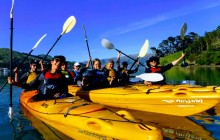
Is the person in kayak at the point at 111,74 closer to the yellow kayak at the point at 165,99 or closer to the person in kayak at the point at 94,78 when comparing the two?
the person in kayak at the point at 94,78

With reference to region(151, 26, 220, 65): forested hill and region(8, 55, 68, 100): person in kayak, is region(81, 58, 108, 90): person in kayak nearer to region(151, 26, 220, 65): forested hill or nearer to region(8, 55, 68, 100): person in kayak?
region(8, 55, 68, 100): person in kayak

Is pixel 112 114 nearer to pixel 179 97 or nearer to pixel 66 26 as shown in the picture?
pixel 179 97

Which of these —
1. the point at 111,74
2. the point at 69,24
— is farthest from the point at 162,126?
the point at 69,24

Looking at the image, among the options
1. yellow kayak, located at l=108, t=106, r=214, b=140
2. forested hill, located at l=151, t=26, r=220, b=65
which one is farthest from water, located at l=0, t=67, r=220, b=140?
forested hill, located at l=151, t=26, r=220, b=65

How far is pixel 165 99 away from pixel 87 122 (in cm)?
408

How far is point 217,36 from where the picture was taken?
297 feet

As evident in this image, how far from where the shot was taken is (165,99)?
968 centimetres

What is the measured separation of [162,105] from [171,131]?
7.56 ft

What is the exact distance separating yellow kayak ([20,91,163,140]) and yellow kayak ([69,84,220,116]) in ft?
9.62

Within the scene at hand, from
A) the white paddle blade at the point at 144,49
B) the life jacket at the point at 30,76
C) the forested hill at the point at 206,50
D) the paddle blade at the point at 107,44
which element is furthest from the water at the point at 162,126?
the forested hill at the point at 206,50

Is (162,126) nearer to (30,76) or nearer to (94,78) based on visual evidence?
(94,78)

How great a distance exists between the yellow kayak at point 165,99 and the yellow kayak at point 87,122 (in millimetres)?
2933

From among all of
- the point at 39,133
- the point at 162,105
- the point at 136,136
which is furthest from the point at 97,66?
the point at 136,136

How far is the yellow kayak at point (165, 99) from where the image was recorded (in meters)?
9.09
